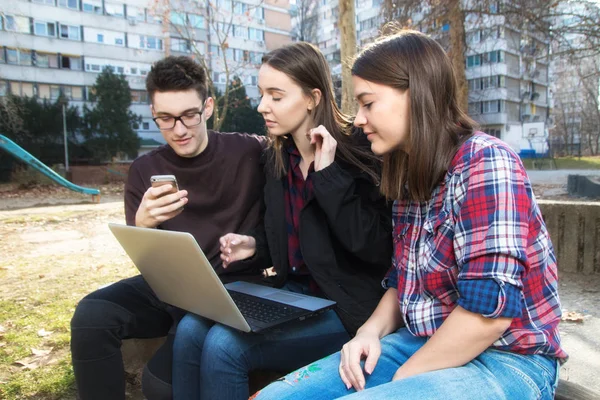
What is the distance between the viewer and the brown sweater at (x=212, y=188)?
2533 mm

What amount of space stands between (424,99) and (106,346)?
5.05 feet

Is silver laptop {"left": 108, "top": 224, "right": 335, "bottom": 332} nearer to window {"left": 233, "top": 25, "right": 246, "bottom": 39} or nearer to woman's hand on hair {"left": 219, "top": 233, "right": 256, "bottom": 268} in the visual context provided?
woman's hand on hair {"left": 219, "top": 233, "right": 256, "bottom": 268}

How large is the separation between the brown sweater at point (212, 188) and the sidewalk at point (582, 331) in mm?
1619

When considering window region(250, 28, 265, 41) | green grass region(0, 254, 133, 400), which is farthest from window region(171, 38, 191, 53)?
green grass region(0, 254, 133, 400)

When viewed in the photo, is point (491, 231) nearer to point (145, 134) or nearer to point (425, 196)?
point (425, 196)

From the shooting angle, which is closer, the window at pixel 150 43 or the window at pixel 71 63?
the window at pixel 71 63

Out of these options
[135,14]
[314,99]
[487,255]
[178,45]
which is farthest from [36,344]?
[178,45]

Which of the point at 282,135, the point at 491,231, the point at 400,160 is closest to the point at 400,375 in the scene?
the point at 491,231

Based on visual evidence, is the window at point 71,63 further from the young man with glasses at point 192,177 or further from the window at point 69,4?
the young man with glasses at point 192,177

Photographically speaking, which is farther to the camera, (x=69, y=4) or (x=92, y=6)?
(x=92, y=6)

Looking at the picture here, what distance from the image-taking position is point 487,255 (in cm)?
130

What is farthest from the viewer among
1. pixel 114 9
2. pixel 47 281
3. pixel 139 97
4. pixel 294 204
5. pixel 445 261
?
pixel 139 97

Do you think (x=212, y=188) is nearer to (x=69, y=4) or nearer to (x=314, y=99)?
(x=314, y=99)

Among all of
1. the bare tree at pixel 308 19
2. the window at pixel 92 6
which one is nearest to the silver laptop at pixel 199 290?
the window at pixel 92 6
